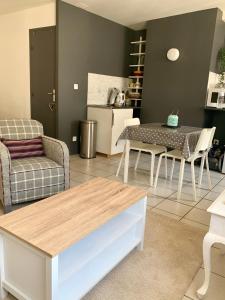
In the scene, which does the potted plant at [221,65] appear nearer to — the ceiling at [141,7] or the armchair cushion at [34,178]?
the ceiling at [141,7]

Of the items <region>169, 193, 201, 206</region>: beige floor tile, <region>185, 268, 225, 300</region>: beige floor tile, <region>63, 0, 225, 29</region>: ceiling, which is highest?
<region>63, 0, 225, 29</region>: ceiling

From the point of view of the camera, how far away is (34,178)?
7.84 ft

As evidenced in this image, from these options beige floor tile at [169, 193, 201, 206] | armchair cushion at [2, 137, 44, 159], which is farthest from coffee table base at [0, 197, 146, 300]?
armchair cushion at [2, 137, 44, 159]

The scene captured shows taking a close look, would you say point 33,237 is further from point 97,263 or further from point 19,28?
point 19,28

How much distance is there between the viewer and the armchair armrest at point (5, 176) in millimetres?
2203

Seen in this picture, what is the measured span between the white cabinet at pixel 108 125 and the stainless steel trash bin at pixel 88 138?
0.15 m

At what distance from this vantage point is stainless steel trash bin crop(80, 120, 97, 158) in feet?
14.2

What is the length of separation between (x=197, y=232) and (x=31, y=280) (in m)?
1.48

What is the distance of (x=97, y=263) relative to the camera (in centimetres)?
154

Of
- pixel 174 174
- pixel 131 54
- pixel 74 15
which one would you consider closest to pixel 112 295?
pixel 174 174

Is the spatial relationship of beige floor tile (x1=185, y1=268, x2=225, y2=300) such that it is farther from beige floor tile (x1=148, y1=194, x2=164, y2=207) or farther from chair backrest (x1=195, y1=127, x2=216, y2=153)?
chair backrest (x1=195, y1=127, x2=216, y2=153)

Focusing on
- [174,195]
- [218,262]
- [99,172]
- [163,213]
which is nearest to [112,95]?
[99,172]

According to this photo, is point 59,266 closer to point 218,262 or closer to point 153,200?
point 218,262

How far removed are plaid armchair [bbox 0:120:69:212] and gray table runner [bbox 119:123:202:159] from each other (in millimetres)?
983
